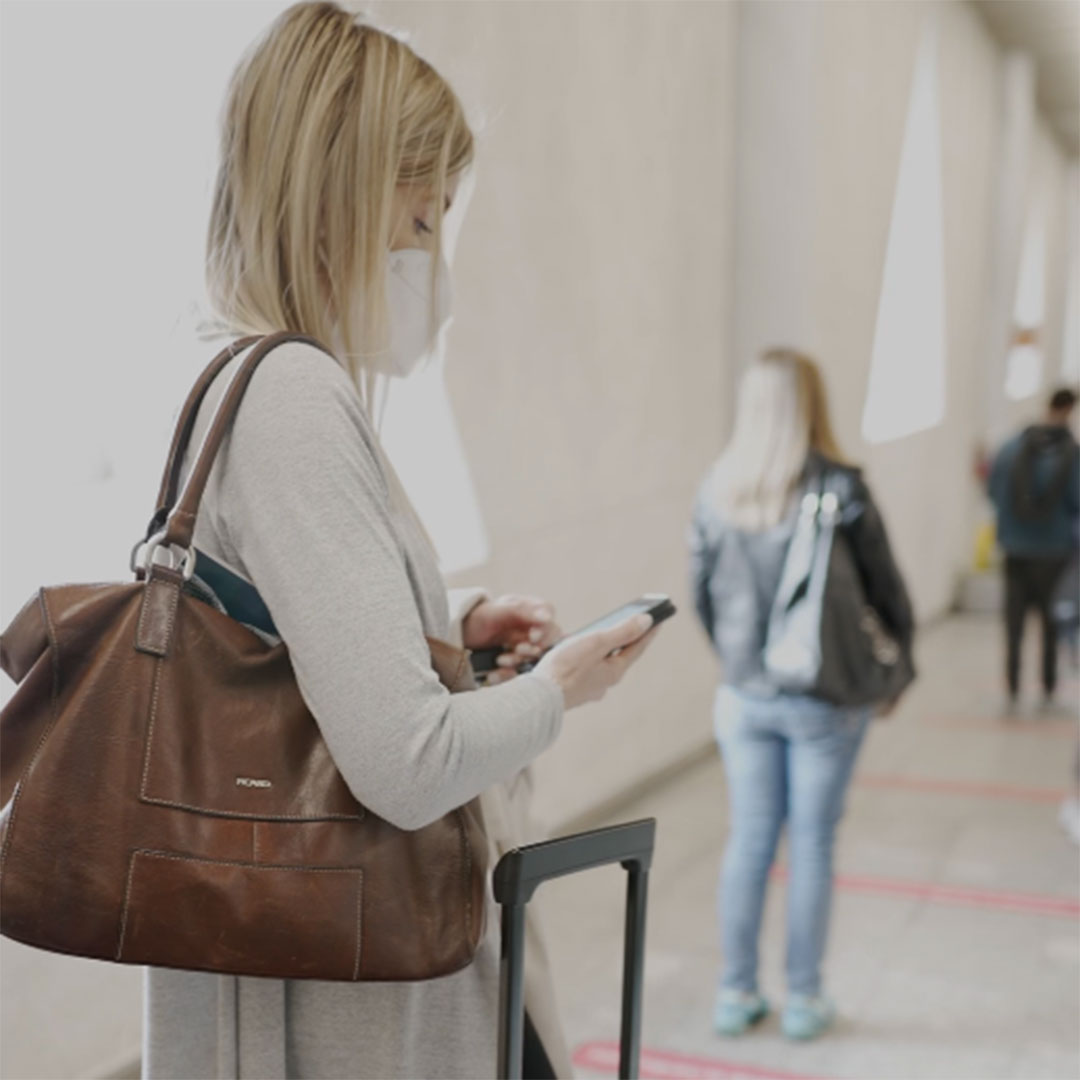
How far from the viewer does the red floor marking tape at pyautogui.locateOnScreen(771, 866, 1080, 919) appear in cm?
388

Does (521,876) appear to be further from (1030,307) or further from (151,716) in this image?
(1030,307)

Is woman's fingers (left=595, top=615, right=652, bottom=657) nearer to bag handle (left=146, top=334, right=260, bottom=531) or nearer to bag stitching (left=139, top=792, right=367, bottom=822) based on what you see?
bag stitching (left=139, top=792, right=367, bottom=822)

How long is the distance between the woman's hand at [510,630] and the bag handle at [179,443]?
1.58 feet

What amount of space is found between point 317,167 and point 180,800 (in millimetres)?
520

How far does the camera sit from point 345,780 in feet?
3.59

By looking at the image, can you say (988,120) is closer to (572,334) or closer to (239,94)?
(239,94)

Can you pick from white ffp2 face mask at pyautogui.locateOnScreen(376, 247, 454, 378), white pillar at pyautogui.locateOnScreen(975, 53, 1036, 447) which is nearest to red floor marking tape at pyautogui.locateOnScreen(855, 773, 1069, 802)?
white pillar at pyautogui.locateOnScreen(975, 53, 1036, 447)

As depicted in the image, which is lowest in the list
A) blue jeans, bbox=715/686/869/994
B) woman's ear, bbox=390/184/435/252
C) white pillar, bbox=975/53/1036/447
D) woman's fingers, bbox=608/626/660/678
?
blue jeans, bbox=715/686/869/994

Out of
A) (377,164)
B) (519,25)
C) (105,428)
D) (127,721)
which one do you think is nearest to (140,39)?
(105,428)

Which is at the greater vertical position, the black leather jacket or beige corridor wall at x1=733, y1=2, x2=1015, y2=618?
beige corridor wall at x1=733, y1=2, x2=1015, y2=618

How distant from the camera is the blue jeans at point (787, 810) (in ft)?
10.3

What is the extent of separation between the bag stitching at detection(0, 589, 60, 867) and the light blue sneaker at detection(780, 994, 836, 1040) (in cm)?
250

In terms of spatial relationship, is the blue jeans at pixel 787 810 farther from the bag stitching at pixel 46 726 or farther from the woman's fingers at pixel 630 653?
the bag stitching at pixel 46 726

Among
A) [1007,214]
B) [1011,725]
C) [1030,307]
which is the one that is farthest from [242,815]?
[1011,725]
